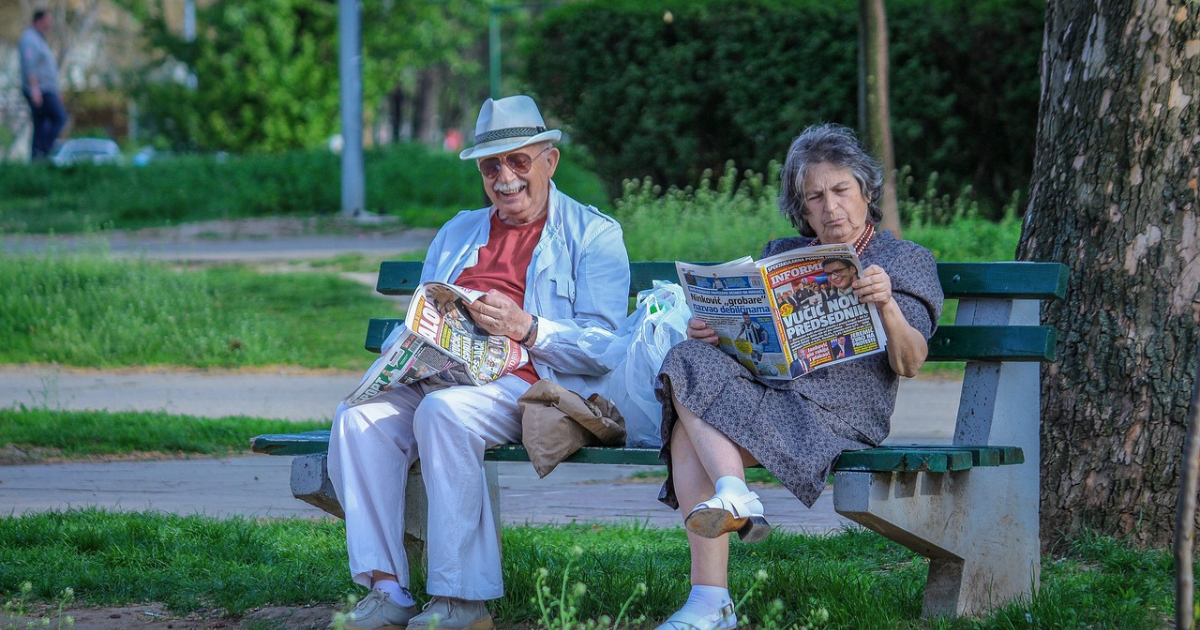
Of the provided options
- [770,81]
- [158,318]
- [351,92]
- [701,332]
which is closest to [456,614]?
[701,332]

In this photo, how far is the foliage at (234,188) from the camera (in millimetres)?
18078

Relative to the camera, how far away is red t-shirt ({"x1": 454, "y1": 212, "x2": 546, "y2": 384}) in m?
4.21

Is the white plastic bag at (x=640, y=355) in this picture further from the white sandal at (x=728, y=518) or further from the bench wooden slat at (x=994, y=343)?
the bench wooden slat at (x=994, y=343)

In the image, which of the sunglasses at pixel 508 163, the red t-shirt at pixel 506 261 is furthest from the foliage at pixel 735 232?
the sunglasses at pixel 508 163

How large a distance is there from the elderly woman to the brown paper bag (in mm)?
215

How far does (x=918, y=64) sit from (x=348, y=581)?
1069cm

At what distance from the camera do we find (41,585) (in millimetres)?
4273

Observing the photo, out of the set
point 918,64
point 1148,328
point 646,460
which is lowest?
point 646,460

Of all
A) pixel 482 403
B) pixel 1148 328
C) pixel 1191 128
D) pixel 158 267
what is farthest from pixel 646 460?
pixel 158 267

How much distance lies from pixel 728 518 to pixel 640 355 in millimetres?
802

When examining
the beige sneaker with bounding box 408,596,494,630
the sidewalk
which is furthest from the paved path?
the beige sneaker with bounding box 408,596,494,630

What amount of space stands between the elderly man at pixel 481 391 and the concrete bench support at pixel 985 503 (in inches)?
39.2

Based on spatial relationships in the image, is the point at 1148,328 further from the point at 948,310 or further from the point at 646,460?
the point at 948,310

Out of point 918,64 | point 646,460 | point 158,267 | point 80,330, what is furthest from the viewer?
point 918,64
